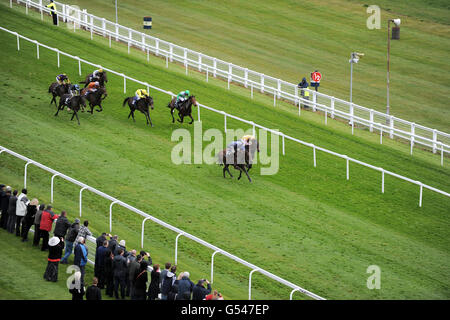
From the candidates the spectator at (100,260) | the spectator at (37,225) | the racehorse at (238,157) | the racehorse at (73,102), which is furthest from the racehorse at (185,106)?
the spectator at (100,260)

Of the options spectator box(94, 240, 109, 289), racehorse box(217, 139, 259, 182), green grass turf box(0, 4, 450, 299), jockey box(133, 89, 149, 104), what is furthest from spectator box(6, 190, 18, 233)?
jockey box(133, 89, 149, 104)

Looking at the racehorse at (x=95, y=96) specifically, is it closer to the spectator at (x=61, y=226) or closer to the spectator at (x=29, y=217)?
the spectator at (x=29, y=217)

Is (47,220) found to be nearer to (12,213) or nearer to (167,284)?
(12,213)

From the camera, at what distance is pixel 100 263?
16406 millimetres

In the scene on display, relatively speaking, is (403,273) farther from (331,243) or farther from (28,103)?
(28,103)

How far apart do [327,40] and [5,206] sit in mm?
31837

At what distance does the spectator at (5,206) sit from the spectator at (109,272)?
134 inches

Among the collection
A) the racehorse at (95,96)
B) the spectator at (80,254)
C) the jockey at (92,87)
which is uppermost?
the jockey at (92,87)

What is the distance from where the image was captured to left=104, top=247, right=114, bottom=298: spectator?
16328 millimetres

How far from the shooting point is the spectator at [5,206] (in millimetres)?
18375

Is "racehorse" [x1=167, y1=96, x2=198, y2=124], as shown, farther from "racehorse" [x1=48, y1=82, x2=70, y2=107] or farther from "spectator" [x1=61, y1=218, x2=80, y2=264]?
"spectator" [x1=61, y1=218, x2=80, y2=264]

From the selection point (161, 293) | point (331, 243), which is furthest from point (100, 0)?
point (161, 293)

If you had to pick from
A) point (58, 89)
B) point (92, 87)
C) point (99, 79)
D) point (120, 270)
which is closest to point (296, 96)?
point (99, 79)
